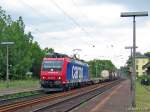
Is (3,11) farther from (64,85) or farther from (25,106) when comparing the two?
(25,106)

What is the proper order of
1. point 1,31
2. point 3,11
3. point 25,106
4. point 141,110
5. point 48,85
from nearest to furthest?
point 141,110
point 25,106
point 48,85
point 1,31
point 3,11

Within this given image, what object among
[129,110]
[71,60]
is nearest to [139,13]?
[129,110]

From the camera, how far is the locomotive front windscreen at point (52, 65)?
4638 cm

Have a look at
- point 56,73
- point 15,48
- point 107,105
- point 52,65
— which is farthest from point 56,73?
point 15,48

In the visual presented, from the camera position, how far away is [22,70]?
88.1 metres

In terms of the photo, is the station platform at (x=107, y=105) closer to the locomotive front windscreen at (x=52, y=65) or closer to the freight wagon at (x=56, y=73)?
the freight wagon at (x=56, y=73)

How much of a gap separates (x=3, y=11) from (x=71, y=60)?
154 feet

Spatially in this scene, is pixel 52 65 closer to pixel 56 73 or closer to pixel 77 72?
pixel 56 73

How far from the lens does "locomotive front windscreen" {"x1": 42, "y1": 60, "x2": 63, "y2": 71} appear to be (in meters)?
46.4

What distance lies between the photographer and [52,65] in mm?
46656

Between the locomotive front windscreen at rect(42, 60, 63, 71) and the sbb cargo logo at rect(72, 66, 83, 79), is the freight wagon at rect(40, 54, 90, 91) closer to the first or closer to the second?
the locomotive front windscreen at rect(42, 60, 63, 71)

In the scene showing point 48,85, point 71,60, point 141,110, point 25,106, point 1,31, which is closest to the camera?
point 141,110

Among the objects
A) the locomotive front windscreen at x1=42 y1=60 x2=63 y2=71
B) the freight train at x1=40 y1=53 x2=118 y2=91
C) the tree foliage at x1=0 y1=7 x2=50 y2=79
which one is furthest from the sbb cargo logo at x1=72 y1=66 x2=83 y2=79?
the tree foliage at x1=0 y1=7 x2=50 y2=79

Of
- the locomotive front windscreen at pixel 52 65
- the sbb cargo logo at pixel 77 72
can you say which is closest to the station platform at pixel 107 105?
the locomotive front windscreen at pixel 52 65
